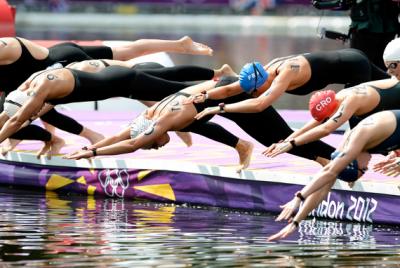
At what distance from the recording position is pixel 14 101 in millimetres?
14453

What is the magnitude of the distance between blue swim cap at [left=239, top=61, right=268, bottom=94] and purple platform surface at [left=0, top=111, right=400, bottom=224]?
0.83 m

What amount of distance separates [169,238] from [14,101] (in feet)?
10.9

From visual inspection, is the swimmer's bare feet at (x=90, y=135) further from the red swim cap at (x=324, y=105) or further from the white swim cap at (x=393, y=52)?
the white swim cap at (x=393, y=52)

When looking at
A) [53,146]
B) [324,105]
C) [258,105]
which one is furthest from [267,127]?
[53,146]

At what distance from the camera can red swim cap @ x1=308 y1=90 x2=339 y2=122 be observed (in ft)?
40.8

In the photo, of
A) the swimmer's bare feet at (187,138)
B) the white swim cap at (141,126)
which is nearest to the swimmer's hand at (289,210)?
the white swim cap at (141,126)

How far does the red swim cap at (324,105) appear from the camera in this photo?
40.8 ft

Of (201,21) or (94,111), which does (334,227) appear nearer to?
(94,111)

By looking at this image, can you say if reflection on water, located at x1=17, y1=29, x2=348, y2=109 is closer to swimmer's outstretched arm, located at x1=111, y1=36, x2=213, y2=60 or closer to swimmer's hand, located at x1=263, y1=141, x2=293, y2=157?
swimmer's outstretched arm, located at x1=111, y1=36, x2=213, y2=60

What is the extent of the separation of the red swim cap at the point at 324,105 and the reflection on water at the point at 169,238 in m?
0.99

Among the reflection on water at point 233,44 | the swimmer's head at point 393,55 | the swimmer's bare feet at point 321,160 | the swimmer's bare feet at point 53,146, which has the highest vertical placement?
the swimmer's head at point 393,55

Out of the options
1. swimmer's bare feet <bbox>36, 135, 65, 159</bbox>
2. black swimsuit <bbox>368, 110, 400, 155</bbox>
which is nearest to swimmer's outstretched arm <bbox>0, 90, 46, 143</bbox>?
swimmer's bare feet <bbox>36, 135, 65, 159</bbox>

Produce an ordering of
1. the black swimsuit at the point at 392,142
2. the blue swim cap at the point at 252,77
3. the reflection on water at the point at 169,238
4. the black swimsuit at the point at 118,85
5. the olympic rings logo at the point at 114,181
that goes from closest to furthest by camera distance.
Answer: the reflection on water at the point at 169,238
the black swimsuit at the point at 392,142
the blue swim cap at the point at 252,77
the black swimsuit at the point at 118,85
the olympic rings logo at the point at 114,181

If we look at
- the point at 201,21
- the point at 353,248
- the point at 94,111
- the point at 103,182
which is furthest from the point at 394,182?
the point at 201,21
